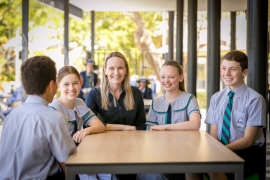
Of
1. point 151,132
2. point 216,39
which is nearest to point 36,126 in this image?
point 151,132

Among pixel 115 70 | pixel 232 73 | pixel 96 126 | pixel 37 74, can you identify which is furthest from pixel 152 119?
pixel 37 74

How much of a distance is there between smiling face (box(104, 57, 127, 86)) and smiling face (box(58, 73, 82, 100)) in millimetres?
393

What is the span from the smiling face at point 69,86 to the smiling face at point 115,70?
393mm

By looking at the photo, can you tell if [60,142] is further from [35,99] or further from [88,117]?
[88,117]

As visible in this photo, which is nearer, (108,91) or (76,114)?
(76,114)

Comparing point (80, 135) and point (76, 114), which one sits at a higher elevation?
point (76, 114)

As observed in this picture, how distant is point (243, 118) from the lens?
4.08 m

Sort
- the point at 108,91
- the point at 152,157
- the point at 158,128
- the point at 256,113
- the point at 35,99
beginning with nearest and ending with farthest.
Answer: the point at 152,157, the point at 35,99, the point at 256,113, the point at 158,128, the point at 108,91

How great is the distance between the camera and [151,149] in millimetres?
3275

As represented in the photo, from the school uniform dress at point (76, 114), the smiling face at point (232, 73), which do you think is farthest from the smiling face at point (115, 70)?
the smiling face at point (232, 73)

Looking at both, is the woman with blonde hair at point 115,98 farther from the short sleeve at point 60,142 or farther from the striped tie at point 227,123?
the short sleeve at point 60,142

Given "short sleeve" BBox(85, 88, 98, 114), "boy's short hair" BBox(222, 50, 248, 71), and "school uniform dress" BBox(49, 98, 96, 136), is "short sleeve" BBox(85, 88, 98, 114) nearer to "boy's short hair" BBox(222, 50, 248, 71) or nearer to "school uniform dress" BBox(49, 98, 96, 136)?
"school uniform dress" BBox(49, 98, 96, 136)

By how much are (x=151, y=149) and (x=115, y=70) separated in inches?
53.2

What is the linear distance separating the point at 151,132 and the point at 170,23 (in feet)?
35.1
